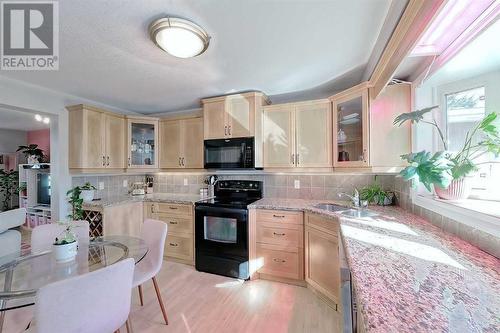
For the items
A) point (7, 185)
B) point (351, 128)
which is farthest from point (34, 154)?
point (351, 128)

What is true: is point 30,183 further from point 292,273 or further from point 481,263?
point 481,263

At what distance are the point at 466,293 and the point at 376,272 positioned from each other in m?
0.27

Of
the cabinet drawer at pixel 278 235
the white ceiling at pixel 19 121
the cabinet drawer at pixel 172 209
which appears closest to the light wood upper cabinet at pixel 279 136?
the cabinet drawer at pixel 278 235

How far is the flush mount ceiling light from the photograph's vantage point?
4.42 feet

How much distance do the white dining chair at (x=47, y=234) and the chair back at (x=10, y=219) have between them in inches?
20.9

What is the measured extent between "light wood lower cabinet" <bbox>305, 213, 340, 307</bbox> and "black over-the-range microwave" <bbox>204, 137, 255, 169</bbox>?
3.25ft

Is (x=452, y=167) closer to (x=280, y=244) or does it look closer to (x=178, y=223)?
(x=280, y=244)

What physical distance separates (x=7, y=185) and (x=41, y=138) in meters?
1.29

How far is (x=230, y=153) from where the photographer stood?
9.14 ft

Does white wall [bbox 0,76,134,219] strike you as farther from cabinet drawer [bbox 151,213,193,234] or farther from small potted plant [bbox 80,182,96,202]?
cabinet drawer [bbox 151,213,193,234]

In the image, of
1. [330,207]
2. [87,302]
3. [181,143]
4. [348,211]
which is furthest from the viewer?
[181,143]

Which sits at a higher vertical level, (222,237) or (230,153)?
(230,153)

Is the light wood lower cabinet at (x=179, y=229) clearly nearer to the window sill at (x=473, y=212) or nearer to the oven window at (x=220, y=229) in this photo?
the oven window at (x=220, y=229)

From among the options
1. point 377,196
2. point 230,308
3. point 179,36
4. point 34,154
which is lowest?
point 230,308
